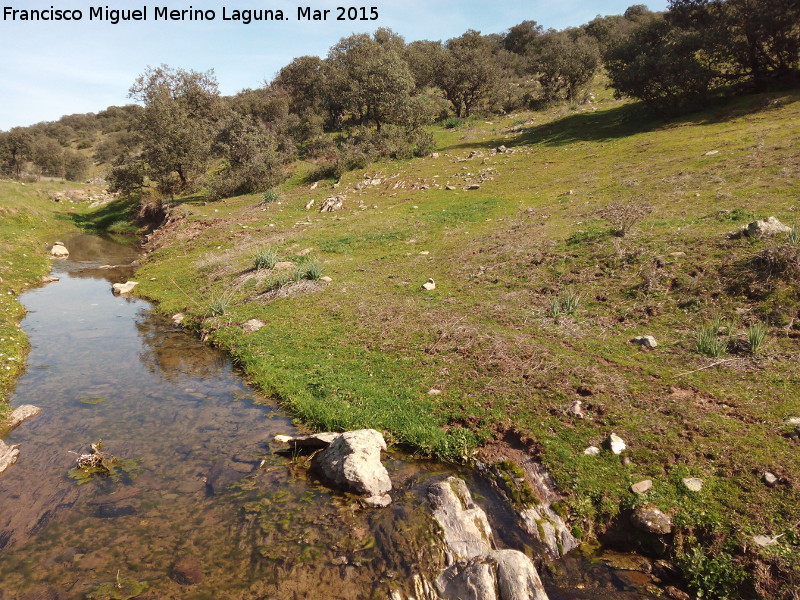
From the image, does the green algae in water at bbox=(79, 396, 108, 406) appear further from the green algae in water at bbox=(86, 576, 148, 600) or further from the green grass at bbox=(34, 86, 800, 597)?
the green algae in water at bbox=(86, 576, 148, 600)

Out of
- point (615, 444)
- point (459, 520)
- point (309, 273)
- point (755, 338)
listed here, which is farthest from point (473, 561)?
point (309, 273)

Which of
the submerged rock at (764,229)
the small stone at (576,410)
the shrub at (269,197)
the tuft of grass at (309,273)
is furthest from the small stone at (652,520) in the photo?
the shrub at (269,197)

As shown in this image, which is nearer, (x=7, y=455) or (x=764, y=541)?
(x=764, y=541)

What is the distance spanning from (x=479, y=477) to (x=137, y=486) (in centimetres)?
657

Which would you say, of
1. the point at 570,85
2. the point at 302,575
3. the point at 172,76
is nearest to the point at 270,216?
the point at 302,575

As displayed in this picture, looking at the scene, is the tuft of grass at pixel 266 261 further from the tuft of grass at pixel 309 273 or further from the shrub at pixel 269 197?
the shrub at pixel 269 197

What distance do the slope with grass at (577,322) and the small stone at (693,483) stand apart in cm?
10

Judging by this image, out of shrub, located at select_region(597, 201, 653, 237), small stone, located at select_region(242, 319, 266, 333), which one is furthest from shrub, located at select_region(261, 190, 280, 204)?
shrub, located at select_region(597, 201, 653, 237)

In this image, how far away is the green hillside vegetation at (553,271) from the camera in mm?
8320

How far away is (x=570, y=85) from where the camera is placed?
5081cm

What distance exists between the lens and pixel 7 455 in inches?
360

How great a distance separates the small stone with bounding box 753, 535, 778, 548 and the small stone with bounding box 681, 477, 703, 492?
1.00 metres

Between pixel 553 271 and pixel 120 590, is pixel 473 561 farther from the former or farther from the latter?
pixel 553 271

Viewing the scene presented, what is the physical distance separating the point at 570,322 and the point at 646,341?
2.19 meters
